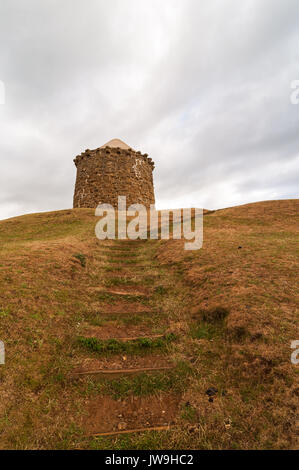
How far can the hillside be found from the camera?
137 inches

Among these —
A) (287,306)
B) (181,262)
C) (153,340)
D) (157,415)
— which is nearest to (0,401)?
(157,415)

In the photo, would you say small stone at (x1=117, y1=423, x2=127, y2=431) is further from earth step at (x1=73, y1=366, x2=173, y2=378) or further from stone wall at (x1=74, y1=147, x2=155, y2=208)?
stone wall at (x1=74, y1=147, x2=155, y2=208)

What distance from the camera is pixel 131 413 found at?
390 centimetres

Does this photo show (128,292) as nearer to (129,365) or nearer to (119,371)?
(129,365)

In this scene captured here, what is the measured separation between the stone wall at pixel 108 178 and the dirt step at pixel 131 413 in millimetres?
28450

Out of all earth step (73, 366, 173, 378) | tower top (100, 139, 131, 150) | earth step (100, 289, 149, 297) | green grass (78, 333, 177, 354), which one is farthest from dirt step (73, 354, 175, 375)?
tower top (100, 139, 131, 150)

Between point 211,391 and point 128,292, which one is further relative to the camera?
point 128,292

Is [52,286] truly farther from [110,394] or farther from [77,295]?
[110,394]

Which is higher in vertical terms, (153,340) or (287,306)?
(287,306)

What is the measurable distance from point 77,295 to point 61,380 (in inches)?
141

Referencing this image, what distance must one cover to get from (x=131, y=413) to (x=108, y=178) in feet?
99.9

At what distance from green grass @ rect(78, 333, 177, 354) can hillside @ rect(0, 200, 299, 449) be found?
0.03 meters

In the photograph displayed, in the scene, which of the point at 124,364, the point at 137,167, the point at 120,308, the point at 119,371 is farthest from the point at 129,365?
the point at 137,167
